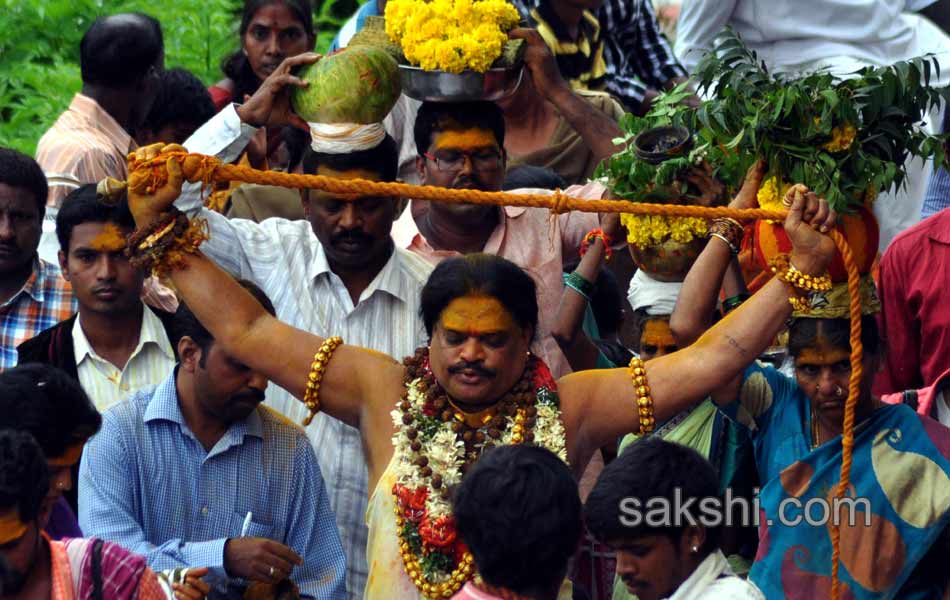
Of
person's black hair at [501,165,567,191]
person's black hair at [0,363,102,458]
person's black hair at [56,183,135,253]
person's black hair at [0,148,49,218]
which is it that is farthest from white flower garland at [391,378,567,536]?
person's black hair at [501,165,567,191]

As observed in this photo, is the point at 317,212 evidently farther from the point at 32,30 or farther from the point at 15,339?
the point at 32,30

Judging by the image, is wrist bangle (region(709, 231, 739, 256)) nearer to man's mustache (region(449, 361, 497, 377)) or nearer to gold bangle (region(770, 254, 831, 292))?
gold bangle (region(770, 254, 831, 292))

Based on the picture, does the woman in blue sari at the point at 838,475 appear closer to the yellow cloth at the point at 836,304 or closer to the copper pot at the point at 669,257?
the yellow cloth at the point at 836,304

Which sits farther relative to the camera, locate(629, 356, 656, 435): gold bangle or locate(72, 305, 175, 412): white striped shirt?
locate(72, 305, 175, 412): white striped shirt

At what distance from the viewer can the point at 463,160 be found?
657 centimetres

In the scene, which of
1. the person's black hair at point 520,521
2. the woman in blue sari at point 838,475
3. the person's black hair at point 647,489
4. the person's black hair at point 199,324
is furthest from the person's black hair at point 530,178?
the person's black hair at point 520,521

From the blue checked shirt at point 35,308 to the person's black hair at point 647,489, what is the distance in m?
2.76

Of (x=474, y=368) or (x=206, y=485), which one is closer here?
(x=474, y=368)

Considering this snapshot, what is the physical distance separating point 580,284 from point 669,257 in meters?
0.38

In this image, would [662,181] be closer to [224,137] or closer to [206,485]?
[224,137]

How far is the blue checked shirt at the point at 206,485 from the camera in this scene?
548cm

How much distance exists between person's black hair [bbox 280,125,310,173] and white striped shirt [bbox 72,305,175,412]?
7.33 feet

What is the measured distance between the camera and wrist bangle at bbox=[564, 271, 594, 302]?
6.54 m

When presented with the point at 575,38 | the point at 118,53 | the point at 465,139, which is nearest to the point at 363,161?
the point at 465,139
